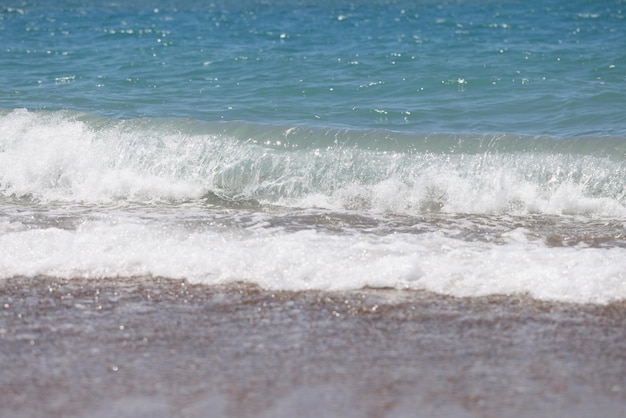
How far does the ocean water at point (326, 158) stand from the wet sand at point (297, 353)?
321 mm

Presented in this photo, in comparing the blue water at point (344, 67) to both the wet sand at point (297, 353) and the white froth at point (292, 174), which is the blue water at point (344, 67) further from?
the wet sand at point (297, 353)

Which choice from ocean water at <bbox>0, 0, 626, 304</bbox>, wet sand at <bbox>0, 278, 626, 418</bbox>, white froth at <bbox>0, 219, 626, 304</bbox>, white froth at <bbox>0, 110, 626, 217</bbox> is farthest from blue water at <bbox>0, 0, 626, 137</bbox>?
wet sand at <bbox>0, 278, 626, 418</bbox>

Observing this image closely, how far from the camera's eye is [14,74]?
13.6 meters

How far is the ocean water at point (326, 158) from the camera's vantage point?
5.59 meters

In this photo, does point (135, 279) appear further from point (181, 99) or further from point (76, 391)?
point (181, 99)

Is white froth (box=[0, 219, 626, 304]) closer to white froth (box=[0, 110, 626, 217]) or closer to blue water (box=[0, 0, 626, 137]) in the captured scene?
white froth (box=[0, 110, 626, 217])

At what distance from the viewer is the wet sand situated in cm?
372

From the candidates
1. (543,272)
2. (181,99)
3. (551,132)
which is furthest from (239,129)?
(543,272)

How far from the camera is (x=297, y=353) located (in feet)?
14.0

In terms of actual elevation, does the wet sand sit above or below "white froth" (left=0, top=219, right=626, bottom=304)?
below

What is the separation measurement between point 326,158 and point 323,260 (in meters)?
3.30

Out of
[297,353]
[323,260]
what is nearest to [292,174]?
[323,260]

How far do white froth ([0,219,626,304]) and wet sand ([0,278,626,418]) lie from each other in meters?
0.16

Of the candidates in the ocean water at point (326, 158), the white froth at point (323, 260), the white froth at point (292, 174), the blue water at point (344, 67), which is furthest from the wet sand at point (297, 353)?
the blue water at point (344, 67)
